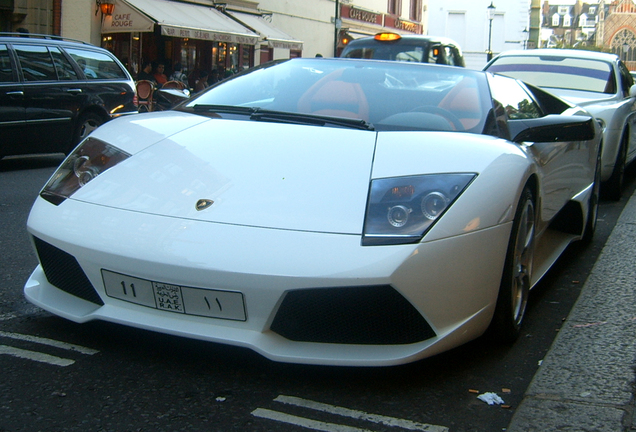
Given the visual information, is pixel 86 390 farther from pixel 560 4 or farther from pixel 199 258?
pixel 560 4

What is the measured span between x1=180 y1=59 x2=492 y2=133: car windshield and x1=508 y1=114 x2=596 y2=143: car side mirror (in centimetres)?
16

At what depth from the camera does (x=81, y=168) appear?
3.08m

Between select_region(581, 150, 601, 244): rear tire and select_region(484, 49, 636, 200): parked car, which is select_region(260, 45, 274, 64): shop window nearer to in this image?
select_region(484, 49, 636, 200): parked car

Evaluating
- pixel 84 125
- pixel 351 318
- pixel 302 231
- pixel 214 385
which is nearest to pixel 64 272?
pixel 214 385

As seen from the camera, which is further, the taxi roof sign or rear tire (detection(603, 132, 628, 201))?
the taxi roof sign

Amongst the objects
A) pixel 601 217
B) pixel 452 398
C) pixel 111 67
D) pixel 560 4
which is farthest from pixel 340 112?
pixel 560 4

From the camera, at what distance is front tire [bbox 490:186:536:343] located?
9.60 feet

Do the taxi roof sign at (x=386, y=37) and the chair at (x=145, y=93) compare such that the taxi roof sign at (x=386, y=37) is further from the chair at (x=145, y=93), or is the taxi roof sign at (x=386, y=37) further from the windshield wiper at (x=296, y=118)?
the windshield wiper at (x=296, y=118)

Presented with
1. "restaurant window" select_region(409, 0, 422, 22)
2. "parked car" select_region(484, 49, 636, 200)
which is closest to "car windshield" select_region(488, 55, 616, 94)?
"parked car" select_region(484, 49, 636, 200)

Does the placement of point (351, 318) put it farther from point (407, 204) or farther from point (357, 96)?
point (357, 96)

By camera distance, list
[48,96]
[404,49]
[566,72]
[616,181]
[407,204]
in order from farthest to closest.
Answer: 1. [404,49]
2. [48,96]
3. [566,72]
4. [616,181]
5. [407,204]

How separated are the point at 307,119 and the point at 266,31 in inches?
832

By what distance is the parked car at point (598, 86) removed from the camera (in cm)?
691

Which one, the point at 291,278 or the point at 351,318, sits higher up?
the point at 291,278
